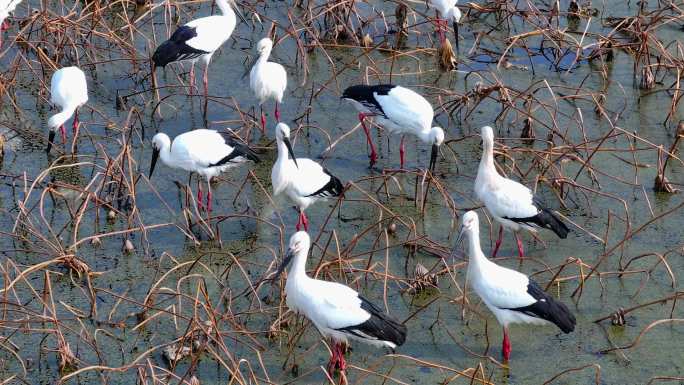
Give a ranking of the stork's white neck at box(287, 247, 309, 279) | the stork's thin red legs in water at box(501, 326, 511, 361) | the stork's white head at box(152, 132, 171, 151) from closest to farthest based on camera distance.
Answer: the stork's white neck at box(287, 247, 309, 279) < the stork's thin red legs in water at box(501, 326, 511, 361) < the stork's white head at box(152, 132, 171, 151)

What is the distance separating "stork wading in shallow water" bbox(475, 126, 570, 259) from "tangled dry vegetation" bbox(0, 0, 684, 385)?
0.29 m

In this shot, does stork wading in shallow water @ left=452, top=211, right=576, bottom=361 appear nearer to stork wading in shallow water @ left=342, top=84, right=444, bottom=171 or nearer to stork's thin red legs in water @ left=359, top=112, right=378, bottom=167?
stork wading in shallow water @ left=342, top=84, right=444, bottom=171

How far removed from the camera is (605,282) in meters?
7.58

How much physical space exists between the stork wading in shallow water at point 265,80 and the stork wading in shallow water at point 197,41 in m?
0.43

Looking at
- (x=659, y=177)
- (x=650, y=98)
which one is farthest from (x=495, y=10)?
(x=659, y=177)

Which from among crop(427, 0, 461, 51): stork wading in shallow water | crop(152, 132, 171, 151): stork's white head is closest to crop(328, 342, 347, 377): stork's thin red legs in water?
crop(152, 132, 171, 151): stork's white head

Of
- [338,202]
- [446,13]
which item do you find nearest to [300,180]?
[338,202]

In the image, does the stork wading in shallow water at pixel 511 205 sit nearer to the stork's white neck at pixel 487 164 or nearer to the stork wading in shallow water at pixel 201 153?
the stork's white neck at pixel 487 164

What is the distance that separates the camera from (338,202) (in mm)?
7750

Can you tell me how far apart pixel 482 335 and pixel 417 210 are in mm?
1636

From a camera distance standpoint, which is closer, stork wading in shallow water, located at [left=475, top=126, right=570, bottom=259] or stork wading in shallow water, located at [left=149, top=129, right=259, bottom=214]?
stork wading in shallow water, located at [left=475, top=126, right=570, bottom=259]

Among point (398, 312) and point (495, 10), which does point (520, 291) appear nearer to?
point (398, 312)

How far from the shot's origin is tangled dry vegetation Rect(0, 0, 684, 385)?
6.68m

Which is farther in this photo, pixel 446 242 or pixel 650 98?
pixel 650 98
